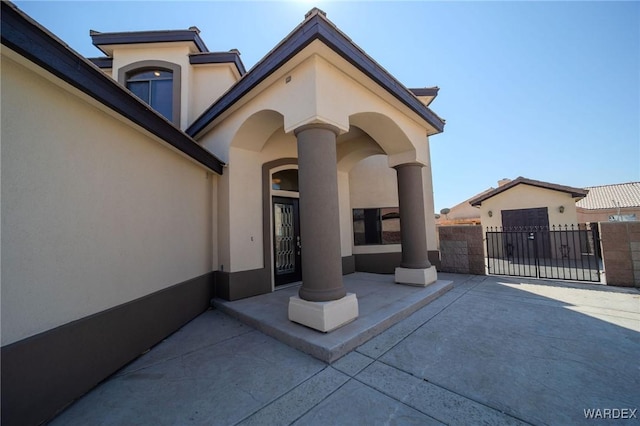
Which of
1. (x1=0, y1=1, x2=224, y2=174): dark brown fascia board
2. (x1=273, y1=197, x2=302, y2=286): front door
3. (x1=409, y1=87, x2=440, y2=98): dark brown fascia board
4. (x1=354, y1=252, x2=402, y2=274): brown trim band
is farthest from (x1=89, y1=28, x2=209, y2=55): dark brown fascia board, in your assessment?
(x1=354, y1=252, x2=402, y2=274): brown trim band

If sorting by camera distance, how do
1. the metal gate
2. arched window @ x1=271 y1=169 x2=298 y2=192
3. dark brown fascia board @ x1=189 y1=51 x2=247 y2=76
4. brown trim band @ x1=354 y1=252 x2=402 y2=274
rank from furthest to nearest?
brown trim band @ x1=354 y1=252 x2=402 y2=274, dark brown fascia board @ x1=189 y1=51 x2=247 y2=76, the metal gate, arched window @ x1=271 y1=169 x2=298 y2=192

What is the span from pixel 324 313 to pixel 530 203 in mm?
14779

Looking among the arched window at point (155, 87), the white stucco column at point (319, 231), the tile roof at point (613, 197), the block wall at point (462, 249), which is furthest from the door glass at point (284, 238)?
the tile roof at point (613, 197)

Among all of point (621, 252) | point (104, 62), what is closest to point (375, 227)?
point (621, 252)

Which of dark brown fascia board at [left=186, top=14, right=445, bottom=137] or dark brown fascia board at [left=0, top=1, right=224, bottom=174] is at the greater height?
dark brown fascia board at [left=186, top=14, right=445, bottom=137]

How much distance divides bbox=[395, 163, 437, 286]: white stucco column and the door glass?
291cm

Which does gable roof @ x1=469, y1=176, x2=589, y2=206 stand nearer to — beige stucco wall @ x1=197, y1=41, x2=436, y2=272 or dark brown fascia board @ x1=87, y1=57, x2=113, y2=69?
beige stucco wall @ x1=197, y1=41, x2=436, y2=272

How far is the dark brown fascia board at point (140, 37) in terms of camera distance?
25.8ft

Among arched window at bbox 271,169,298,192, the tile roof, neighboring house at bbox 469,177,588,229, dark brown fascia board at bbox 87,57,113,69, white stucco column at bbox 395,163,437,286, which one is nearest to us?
white stucco column at bbox 395,163,437,286

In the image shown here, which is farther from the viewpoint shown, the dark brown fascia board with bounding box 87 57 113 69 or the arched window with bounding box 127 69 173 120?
the dark brown fascia board with bounding box 87 57 113 69

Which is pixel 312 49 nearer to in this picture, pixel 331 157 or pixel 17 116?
pixel 331 157

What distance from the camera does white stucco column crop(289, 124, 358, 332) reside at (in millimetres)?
3744

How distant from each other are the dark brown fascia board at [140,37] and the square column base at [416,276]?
988cm

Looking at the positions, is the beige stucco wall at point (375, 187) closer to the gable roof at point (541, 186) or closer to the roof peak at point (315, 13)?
the roof peak at point (315, 13)
